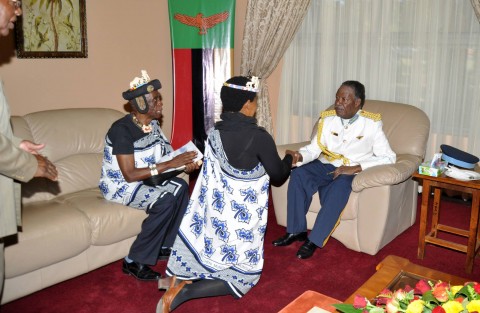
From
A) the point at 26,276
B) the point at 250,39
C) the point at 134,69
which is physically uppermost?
the point at 250,39

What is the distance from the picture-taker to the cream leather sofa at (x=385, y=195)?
297 centimetres

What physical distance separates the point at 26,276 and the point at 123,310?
556mm

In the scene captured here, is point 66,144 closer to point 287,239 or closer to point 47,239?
point 47,239

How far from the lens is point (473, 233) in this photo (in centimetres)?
277

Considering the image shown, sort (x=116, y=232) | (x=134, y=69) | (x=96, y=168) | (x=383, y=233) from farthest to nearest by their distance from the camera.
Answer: (x=134, y=69) → (x=96, y=168) → (x=383, y=233) → (x=116, y=232)

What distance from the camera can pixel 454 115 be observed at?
3902 millimetres

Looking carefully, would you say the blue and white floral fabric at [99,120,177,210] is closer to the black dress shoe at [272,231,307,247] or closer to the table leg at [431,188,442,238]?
the black dress shoe at [272,231,307,247]

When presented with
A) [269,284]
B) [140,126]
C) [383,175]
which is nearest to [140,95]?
[140,126]

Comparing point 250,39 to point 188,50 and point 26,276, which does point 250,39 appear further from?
point 26,276

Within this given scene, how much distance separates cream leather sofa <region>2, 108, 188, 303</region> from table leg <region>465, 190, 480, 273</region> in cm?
200

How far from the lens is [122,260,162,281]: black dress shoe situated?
9.05 feet

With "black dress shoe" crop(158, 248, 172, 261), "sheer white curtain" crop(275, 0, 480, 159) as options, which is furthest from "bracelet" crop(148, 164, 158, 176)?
"sheer white curtain" crop(275, 0, 480, 159)

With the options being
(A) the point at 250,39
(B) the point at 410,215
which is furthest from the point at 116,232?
(A) the point at 250,39

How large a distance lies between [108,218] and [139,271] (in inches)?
14.8
